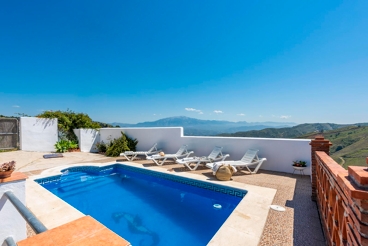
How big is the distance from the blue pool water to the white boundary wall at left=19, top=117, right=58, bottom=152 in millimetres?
6236

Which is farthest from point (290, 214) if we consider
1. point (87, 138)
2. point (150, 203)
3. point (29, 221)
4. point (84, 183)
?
point (87, 138)

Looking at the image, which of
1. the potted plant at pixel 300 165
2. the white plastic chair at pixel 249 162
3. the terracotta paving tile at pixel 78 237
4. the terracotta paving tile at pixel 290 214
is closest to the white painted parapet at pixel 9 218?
the terracotta paving tile at pixel 78 237

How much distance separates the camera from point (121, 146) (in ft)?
36.8

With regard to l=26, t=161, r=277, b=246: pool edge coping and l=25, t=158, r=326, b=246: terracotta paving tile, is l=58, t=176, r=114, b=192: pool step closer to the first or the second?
l=26, t=161, r=277, b=246: pool edge coping

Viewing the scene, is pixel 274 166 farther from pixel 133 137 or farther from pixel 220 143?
pixel 133 137

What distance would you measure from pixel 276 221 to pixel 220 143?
5.12 meters

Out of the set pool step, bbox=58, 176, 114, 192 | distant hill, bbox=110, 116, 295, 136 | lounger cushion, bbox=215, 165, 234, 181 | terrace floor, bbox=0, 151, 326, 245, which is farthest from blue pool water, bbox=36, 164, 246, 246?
distant hill, bbox=110, 116, 295, 136

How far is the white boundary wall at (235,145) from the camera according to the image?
696 cm

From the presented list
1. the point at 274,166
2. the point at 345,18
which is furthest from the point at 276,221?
the point at 345,18

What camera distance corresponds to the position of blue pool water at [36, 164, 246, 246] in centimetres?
407

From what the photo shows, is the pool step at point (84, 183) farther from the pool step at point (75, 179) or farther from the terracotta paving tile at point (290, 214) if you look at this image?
the terracotta paving tile at point (290, 214)

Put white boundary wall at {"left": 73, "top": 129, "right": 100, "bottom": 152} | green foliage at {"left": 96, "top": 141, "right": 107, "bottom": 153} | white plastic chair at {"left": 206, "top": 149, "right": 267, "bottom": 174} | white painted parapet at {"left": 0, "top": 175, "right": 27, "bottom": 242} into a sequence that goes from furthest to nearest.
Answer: white boundary wall at {"left": 73, "top": 129, "right": 100, "bottom": 152} → green foliage at {"left": 96, "top": 141, "right": 107, "bottom": 153} → white plastic chair at {"left": 206, "top": 149, "right": 267, "bottom": 174} → white painted parapet at {"left": 0, "top": 175, "right": 27, "bottom": 242}

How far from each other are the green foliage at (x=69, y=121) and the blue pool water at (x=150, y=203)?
21.4 feet

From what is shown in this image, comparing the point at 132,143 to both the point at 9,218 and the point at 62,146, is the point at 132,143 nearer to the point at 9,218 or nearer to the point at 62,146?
the point at 62,146
